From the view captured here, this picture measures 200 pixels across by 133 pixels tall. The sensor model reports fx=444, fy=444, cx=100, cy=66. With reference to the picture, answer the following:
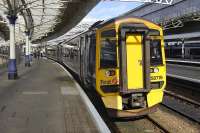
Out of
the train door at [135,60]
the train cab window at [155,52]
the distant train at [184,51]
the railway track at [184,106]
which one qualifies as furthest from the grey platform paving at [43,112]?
the distant train at [184,51]

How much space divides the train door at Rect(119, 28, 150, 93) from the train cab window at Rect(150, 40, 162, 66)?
0.35m

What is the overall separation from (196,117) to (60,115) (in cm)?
498

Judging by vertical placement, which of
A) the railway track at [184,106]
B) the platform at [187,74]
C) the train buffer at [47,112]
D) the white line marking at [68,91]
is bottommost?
the railway track at [184,106]

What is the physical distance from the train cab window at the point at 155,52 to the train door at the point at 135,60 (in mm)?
355

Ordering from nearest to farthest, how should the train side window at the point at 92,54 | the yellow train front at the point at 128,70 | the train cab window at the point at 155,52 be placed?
the yellow train front at the point at 128,70 → the train cab window at the point at 155,52 → the train side window at the point at 92,54

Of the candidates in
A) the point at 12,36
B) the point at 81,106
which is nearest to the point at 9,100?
the point at 81,106

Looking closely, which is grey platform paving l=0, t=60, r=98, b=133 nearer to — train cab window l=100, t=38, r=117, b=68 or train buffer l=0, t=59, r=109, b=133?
train buffer l=0, t=59, r=109, b=133

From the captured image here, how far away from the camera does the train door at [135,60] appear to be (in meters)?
12.3

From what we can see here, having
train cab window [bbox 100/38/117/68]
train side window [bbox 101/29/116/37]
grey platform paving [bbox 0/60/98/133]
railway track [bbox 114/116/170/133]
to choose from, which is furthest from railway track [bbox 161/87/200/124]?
train side window [bbox 101/29/116/37]

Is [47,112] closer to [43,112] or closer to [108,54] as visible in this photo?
[43,112]

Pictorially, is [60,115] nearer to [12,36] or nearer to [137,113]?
[137,113]

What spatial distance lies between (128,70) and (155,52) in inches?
44.5

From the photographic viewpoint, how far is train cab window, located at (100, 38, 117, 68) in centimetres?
1257

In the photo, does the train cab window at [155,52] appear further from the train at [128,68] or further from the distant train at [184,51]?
the distant train at [184,51]
